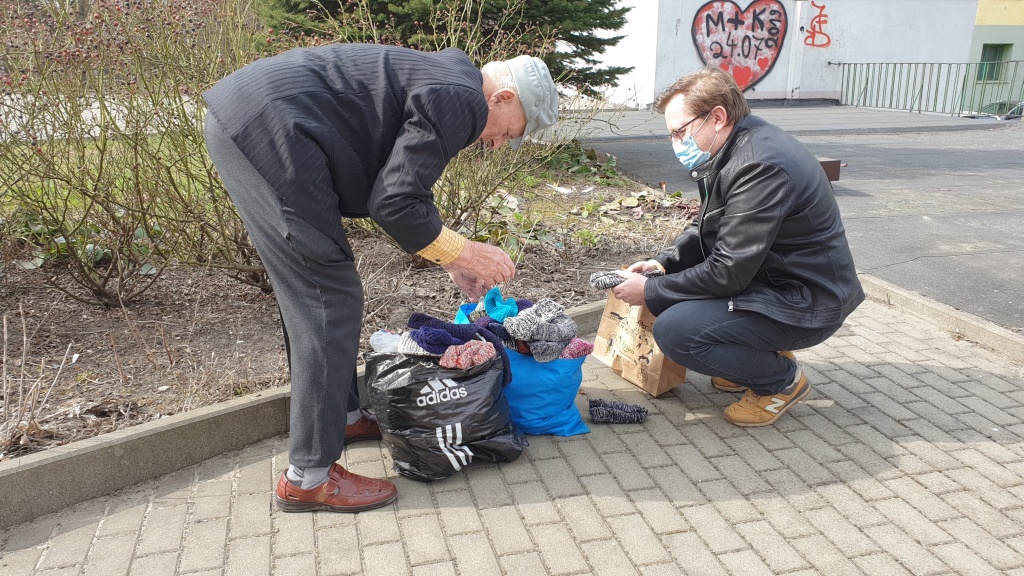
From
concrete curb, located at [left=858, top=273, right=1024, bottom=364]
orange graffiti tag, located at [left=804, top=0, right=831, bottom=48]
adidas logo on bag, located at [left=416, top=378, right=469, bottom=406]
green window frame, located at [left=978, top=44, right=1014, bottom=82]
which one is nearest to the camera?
adidas logo on bag, located at [left=416, top=378, right=469, bottom=406]

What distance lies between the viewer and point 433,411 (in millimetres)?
2828

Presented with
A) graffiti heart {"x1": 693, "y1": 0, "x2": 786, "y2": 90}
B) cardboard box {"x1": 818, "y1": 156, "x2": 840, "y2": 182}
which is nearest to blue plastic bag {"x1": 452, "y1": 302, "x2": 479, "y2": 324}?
cardboard box {"x1": 818, "y1": 156, "x2": 840, "y2": 182}

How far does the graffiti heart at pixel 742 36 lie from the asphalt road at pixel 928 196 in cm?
458

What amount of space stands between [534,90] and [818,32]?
2060 centimetres

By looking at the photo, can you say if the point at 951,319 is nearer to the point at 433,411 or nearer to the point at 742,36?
the point at 433,411

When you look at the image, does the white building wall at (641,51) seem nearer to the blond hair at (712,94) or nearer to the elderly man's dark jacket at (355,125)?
the blond hair at (712,94)

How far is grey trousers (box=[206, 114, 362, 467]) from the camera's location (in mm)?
2352

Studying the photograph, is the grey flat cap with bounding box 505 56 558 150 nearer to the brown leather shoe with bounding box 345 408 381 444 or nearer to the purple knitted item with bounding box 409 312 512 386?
the purple knitted item with bounding box 409 312 512 386

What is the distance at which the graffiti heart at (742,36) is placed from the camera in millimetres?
18719

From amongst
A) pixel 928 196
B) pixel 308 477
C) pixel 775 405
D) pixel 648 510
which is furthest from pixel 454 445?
pixel 928 196

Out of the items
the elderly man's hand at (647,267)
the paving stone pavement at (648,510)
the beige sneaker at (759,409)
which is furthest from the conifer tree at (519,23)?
the paving stone pavement at (648,510)

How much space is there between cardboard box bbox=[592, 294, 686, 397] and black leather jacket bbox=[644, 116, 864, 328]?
42cm

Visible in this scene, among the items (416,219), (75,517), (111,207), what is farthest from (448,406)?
(111,207)

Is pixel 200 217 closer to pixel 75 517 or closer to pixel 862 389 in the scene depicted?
pixel 75 517
